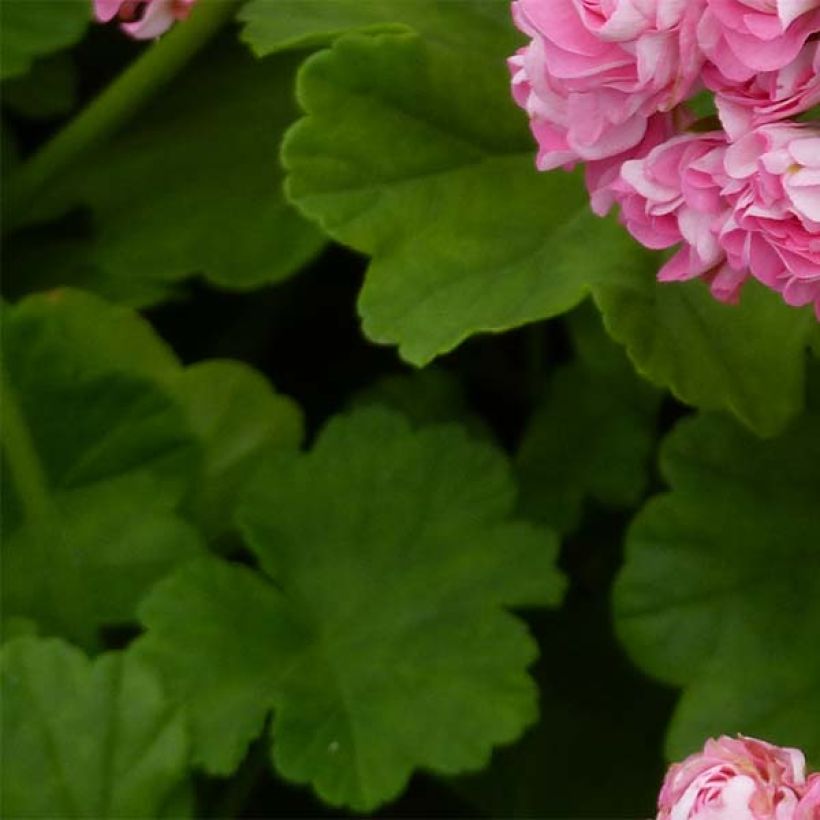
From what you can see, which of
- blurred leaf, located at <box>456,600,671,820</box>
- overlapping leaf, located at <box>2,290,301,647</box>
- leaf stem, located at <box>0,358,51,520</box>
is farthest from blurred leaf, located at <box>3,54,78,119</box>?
blurred leaf, located at <box>456,600,671,820</box>

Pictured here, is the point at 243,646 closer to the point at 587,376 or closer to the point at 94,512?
the point at 94,512

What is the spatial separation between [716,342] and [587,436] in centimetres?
31

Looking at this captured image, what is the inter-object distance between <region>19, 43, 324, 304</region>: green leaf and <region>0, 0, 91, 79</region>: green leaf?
16 centimetres

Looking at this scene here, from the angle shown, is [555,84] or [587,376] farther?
[587,376]

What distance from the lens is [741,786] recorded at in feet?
2.22

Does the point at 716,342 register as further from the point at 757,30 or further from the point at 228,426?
the point at 228,426

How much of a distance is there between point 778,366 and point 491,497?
0.26 meters

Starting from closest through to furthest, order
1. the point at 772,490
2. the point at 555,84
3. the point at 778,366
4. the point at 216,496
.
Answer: the point at 555,84
the point at 778,366
the point at 772,490
the point at 216,496

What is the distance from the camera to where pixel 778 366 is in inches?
37.0

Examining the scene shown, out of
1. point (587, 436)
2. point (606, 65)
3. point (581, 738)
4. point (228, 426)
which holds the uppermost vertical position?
point (606, 65)

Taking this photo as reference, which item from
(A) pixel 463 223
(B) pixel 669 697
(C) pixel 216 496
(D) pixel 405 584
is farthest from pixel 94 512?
(B) pixel 669 697

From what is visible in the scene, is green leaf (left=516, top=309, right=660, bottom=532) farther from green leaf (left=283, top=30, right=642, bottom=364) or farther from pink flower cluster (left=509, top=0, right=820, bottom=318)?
pink flower cluster (left=509, top=0, right=820, bottom=318)

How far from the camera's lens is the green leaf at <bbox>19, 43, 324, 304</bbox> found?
4.03ft

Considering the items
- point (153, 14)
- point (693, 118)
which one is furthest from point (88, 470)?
point (693, 118)
